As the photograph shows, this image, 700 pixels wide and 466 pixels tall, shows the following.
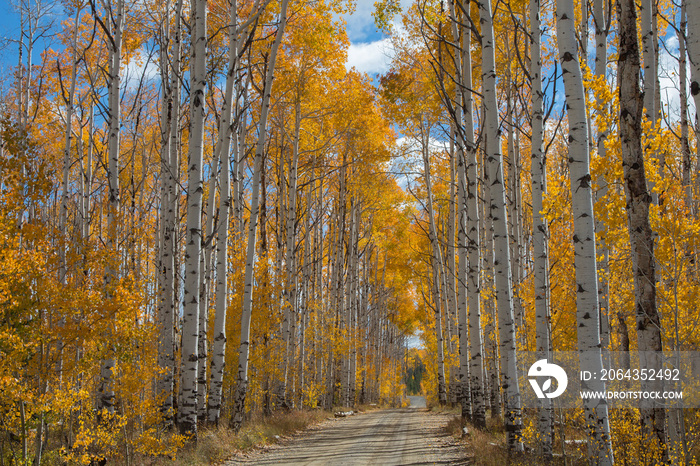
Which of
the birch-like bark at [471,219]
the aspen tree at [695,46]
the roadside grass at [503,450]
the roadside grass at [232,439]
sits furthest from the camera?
the birch-like bark at [471,219]

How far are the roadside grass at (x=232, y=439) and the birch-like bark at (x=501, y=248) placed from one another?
14.9ft

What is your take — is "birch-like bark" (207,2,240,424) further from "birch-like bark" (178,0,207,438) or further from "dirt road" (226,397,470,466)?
"dirt road" (226,397,470,466)

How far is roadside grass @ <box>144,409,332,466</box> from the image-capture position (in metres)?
6.82

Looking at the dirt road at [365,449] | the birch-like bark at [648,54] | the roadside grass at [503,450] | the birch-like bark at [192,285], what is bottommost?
the dirt road at [365,449]

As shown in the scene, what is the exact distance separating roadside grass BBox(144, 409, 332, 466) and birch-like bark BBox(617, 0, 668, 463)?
5.90 m

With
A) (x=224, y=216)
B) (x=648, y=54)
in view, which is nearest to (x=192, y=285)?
(x=224, y=216)

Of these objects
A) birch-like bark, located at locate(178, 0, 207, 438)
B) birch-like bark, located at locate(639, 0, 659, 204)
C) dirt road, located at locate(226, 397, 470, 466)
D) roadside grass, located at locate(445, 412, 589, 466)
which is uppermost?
birch-like bark, located at locate(639, 0, 659, 204)

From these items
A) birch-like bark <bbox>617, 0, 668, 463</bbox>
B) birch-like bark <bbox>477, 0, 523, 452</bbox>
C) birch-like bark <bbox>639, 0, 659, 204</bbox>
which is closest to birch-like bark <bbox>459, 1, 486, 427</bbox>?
birch-like bark <bbox>477, 0, 523, 452</bbox>

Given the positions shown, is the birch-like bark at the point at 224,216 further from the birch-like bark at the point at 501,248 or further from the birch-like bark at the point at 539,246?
the birch-like bark at the point at 539,246

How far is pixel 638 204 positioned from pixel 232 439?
25.0ft

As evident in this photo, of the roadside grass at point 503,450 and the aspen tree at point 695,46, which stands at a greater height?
the aspen tree at point 695,46

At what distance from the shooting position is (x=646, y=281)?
434 cm

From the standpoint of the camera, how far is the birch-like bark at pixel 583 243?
4.20 metres

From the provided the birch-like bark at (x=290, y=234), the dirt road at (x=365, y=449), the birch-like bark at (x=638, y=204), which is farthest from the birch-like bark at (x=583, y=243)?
the birch-like bark at (x=290, y=234)
